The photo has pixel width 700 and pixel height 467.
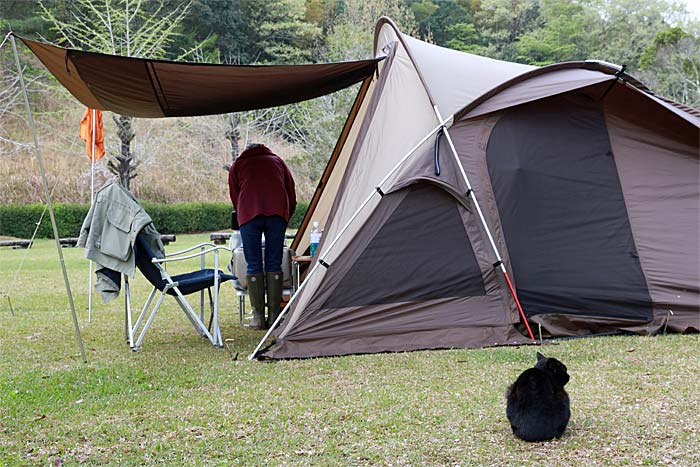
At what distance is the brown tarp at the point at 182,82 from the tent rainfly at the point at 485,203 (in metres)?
0.03

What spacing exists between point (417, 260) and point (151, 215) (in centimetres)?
1685

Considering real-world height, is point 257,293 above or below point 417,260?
below

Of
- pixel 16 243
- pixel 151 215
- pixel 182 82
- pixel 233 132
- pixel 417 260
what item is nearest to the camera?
pixel 182 82

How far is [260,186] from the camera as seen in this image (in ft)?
18.7

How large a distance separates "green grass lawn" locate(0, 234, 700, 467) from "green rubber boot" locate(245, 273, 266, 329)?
1.44ft

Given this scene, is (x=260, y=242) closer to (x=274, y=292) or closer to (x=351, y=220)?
(x=274, y=292)

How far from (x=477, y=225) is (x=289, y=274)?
173 centimetres

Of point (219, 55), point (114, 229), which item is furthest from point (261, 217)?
point (219, 55)

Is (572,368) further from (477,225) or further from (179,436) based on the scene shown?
(179,436)

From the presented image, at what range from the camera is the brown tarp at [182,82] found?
4.34 meters

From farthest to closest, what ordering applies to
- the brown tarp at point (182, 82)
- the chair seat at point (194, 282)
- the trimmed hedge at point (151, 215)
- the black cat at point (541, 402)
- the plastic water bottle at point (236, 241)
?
the trimmed hedge at point (151, 215), the plastic water bottle at point (236, 241), the chair seat at point (194, 282), the brown tarp at point (182, 82), the black cat at point (541, 402)

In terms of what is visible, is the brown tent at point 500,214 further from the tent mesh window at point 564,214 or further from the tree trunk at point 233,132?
the tree trunk at point 233,132

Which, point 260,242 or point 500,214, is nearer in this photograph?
point 500,214

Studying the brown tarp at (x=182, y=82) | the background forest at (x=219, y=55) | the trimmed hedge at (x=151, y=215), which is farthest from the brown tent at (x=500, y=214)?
the trimmed hedge at (x=151, y=215)
